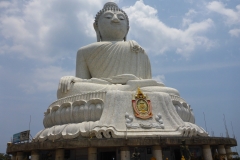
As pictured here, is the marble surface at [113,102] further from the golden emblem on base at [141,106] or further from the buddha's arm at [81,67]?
the golden emblem on base at [141,106]

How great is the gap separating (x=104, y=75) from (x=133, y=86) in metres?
3.04

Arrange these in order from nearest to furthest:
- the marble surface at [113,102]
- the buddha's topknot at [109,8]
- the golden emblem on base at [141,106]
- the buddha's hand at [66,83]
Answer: the marble surface at [113,102]
the golden emblem on base at [141,106]
the buddha's hand at [66,83]
the buddha's topknot at [109,8]

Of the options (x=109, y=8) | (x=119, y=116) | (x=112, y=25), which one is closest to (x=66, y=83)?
(x=119, y=116)

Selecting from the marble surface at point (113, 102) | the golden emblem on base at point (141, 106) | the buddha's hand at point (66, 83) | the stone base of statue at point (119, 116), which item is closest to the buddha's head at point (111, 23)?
the marble surface at point (113, 102)

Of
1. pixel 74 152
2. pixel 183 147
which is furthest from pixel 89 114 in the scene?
pixel 183 147

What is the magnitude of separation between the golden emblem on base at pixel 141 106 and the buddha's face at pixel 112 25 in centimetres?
628

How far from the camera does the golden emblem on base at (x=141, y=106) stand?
11.3 m

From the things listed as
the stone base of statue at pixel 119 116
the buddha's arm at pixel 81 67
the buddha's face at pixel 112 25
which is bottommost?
the stone base of statue at pixel 119 116

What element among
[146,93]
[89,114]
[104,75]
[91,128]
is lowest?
[91,128]

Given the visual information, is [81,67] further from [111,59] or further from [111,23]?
[111,23]

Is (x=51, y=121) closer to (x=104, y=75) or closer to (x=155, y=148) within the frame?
(x=104, y=75)

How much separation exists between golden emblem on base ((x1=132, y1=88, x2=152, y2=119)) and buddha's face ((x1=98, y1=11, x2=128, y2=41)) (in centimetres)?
628

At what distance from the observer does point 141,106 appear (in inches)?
456

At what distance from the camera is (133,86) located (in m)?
12.7
